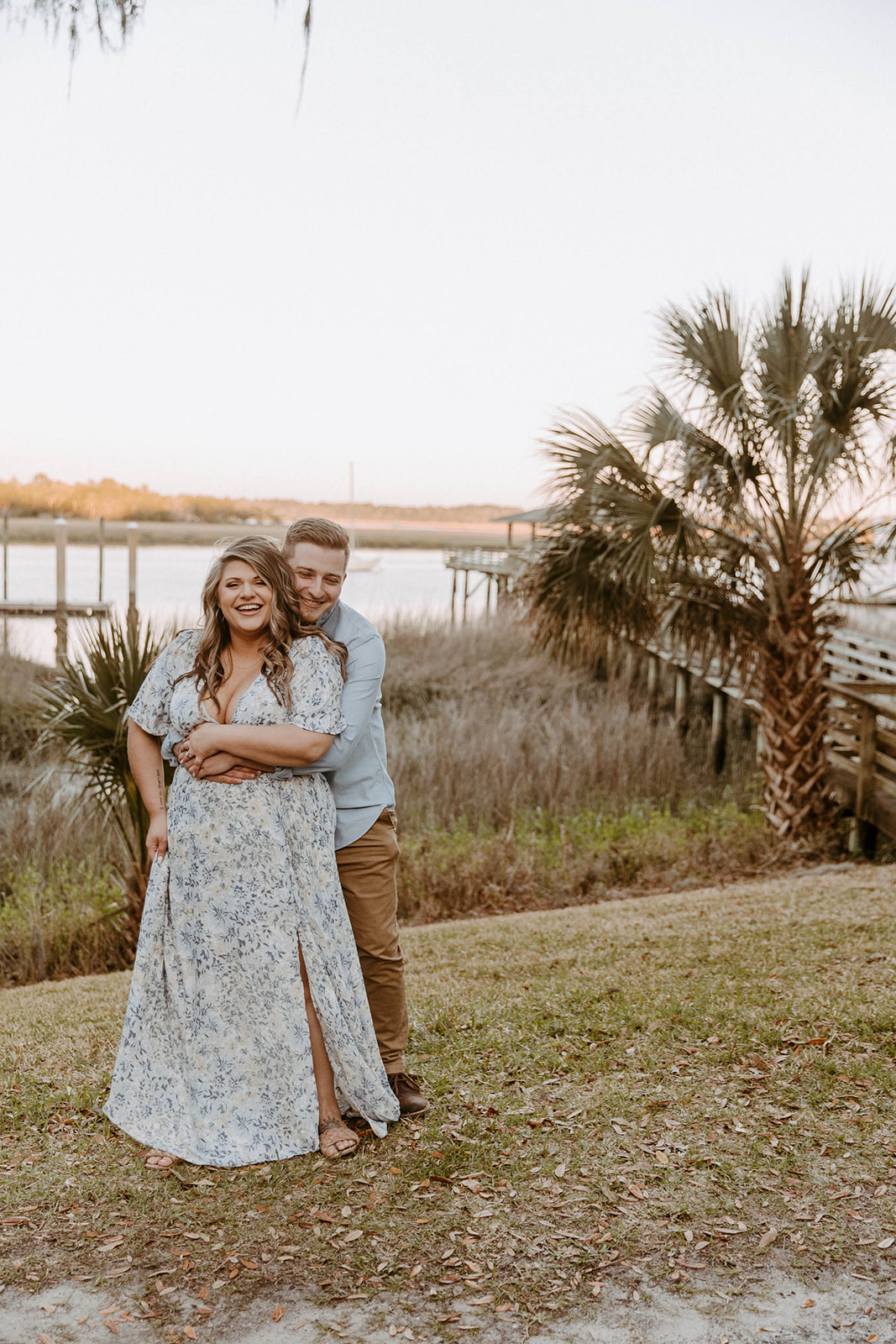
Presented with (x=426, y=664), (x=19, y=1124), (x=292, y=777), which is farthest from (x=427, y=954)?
(x=426, y=664)

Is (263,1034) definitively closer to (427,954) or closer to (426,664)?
(427,954)

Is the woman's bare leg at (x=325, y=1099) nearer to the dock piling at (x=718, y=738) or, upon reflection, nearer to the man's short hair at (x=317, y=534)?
the man's short hair at (x=317, y=534)

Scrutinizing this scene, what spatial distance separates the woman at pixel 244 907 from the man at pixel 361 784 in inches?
3.3

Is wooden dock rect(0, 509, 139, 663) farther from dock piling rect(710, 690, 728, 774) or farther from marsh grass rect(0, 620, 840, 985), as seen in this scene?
dock piling rect(710, 690, 728, 774)

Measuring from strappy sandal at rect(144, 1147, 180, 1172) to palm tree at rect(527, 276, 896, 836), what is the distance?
6.06 m

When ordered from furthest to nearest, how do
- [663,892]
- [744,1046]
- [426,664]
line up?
[426,664], [663,892], [744,1046]

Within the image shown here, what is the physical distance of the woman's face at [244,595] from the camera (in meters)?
3.21

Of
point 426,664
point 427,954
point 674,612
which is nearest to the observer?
point 427,954

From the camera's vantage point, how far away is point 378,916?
3.49 meters

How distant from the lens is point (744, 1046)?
4.25 m

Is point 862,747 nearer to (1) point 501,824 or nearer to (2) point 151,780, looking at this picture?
(1) point 501,824

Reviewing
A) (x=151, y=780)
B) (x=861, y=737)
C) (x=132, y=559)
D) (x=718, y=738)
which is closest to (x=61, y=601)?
(x=132, y=559)

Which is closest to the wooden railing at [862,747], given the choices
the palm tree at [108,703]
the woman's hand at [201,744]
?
the palm tree at [108,703]

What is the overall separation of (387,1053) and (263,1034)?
546 millimetres
